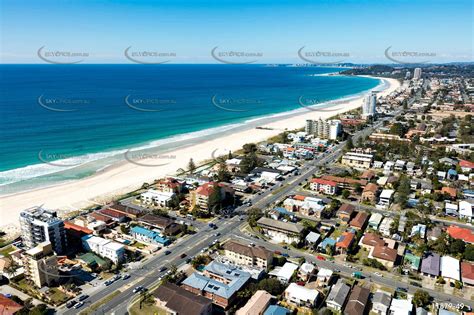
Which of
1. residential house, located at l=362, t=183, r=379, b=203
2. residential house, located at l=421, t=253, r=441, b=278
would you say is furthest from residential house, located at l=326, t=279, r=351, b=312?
residential house, located at l=362, t=183, r=379, b=203

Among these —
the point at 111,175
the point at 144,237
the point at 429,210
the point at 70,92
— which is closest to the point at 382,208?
the point at 429,210

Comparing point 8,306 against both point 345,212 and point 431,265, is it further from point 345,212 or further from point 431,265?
point 431,265

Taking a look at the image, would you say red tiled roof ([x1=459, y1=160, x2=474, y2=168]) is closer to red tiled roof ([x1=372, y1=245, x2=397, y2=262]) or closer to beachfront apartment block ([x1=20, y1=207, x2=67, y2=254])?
red tiled roof ([x1=372, y1=245, x2=397, y2=262])

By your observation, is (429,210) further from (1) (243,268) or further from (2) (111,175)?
(2) (111,175)

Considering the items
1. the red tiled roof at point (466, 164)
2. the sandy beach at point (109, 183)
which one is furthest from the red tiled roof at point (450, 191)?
the sandy beach at point (109, 183)

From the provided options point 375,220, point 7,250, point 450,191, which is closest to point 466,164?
point 450,191

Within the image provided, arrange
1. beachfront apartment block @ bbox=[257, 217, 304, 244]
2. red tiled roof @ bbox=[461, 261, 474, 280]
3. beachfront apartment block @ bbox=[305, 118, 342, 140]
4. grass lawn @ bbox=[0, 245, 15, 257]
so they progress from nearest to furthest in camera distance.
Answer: red tiled roof @ bbox=[461, 261, 474, 280], grass lawn @ bbox=[0, 245, 15, 257], beachfront apartment block @ bbox=[257, 217, 304, 244], beachfront apartment block @ bbox=[305, 118, 342, 140]
